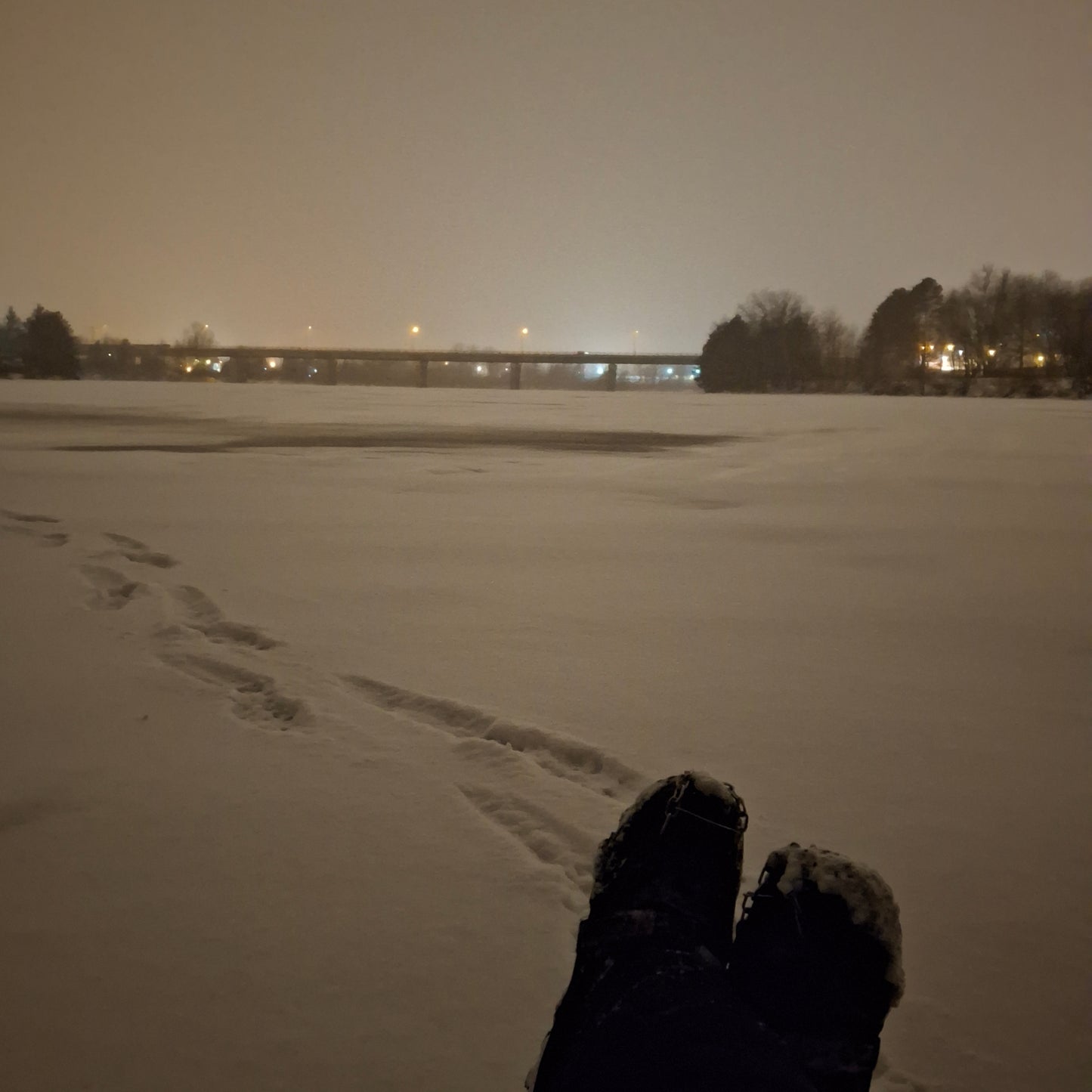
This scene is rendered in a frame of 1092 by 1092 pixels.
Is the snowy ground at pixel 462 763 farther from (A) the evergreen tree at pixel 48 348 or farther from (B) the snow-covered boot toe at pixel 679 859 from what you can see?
(A) the evergreen tree at pixel 48 348

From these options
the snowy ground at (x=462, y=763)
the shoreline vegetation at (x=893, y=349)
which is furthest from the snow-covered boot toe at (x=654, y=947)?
the shoreline vegetation at (x=893, y=349)

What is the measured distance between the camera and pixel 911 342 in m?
65.6

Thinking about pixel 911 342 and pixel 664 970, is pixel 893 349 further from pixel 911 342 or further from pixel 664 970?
pixel 664 970

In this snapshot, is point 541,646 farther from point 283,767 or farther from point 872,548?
point 872,548

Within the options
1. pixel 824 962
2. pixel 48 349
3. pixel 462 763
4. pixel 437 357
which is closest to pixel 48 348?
pixel 48 349

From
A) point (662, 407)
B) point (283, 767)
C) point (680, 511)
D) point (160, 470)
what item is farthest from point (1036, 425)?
point (283, 767)

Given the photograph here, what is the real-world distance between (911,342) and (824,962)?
7062 centimetres

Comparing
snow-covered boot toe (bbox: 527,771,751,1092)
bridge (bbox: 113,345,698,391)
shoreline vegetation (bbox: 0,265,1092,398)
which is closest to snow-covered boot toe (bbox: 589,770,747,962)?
snow-covered boot toe (bbox: 527,771,751,1092)

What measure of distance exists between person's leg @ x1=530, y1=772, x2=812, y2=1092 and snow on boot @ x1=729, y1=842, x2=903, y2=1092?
121 millimetres

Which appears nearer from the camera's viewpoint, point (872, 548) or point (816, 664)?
point (816, 664)

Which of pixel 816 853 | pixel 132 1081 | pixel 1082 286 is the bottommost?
pixel 132 1081

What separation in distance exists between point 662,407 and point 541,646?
3004 centimetres

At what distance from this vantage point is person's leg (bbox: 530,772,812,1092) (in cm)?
143

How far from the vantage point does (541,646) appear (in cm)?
421
